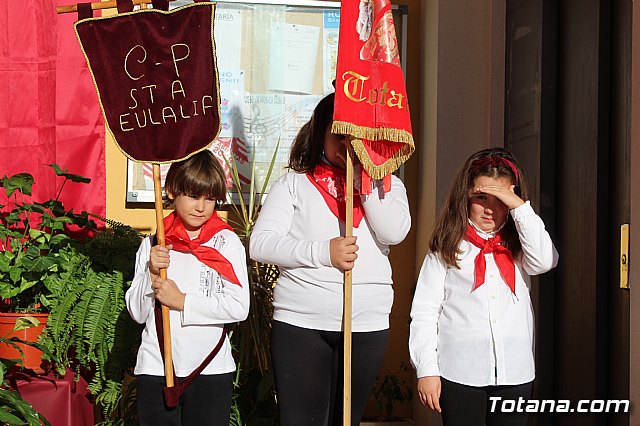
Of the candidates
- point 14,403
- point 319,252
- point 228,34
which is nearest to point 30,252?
point 14,403

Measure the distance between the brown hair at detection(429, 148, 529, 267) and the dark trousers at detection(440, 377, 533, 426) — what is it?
389 mm

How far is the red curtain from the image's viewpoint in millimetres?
4734

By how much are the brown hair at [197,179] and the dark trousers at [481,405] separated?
3.29 ft

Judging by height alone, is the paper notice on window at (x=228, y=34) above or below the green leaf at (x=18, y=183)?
above

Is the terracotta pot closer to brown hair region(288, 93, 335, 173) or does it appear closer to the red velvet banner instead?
brown hair region(288, 93, 335, 173)

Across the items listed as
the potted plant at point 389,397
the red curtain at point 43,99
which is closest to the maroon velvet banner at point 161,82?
the red curtain at point 43,99

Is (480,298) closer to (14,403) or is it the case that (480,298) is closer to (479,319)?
(479,319)

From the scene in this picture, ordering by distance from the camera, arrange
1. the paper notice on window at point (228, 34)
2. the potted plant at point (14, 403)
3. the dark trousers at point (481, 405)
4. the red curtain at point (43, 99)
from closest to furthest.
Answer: the dark trousers at point (481, 405), the potted plant at point (14, 403), the red curtain at point (43, 99), the paper notice on window at point (228, 34)

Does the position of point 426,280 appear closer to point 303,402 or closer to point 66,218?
point 303,402

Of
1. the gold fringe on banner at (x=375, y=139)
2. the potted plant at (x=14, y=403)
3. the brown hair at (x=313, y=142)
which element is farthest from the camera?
the potted plant at (x=14, y=403)

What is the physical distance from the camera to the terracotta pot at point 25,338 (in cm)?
411

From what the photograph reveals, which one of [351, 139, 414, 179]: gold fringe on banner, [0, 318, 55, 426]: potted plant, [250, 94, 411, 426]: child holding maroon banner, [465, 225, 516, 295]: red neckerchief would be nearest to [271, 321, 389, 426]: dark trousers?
[250, 94, 411, 426]: child holding maroon banner

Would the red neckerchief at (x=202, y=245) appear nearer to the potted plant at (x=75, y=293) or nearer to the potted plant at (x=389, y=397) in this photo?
the potted plant at (x=75, y=293)

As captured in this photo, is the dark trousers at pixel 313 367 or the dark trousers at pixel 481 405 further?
the dark trousers at pixel 313 367
